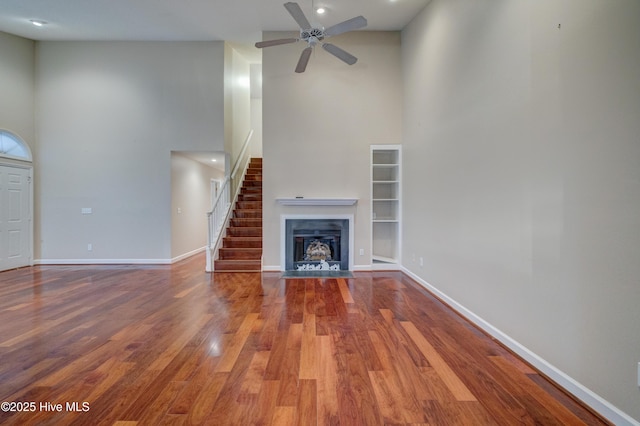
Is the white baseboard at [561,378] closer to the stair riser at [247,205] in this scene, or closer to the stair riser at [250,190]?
the stair riser at [247,205]

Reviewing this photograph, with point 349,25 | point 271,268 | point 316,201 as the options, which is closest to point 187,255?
point 271,268

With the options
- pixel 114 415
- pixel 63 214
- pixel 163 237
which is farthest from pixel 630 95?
pixel 63 214

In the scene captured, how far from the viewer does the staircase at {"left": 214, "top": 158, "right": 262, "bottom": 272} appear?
5.32 metres

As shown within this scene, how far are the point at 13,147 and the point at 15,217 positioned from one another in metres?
1.31

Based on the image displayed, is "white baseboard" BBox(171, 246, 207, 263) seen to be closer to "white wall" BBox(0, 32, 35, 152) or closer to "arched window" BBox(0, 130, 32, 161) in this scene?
"arched window" BBox(0, 130, 32, 161)

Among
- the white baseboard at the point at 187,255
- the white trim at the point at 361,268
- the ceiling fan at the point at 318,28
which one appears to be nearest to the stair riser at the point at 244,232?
the white baseboard at the point at 187,255

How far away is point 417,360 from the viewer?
2.24 metres

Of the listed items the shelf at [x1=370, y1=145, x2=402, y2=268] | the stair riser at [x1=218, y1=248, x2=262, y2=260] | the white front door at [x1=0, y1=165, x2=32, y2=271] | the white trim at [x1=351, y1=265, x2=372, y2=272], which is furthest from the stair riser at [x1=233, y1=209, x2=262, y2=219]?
the white front door at [x1=0, y1=165, x2=32, y2=271]

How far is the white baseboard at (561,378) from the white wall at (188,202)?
5.57m

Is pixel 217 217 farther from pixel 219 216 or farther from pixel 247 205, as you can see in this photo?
pixel 247 205

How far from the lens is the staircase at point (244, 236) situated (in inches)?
210

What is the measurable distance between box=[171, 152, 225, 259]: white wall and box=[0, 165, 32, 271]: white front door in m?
2.62

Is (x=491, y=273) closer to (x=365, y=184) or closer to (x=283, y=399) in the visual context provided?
(x=283, y=399)

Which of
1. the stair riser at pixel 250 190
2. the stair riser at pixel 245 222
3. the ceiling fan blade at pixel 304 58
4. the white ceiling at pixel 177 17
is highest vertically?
the white ceiling at pixel 177 17
